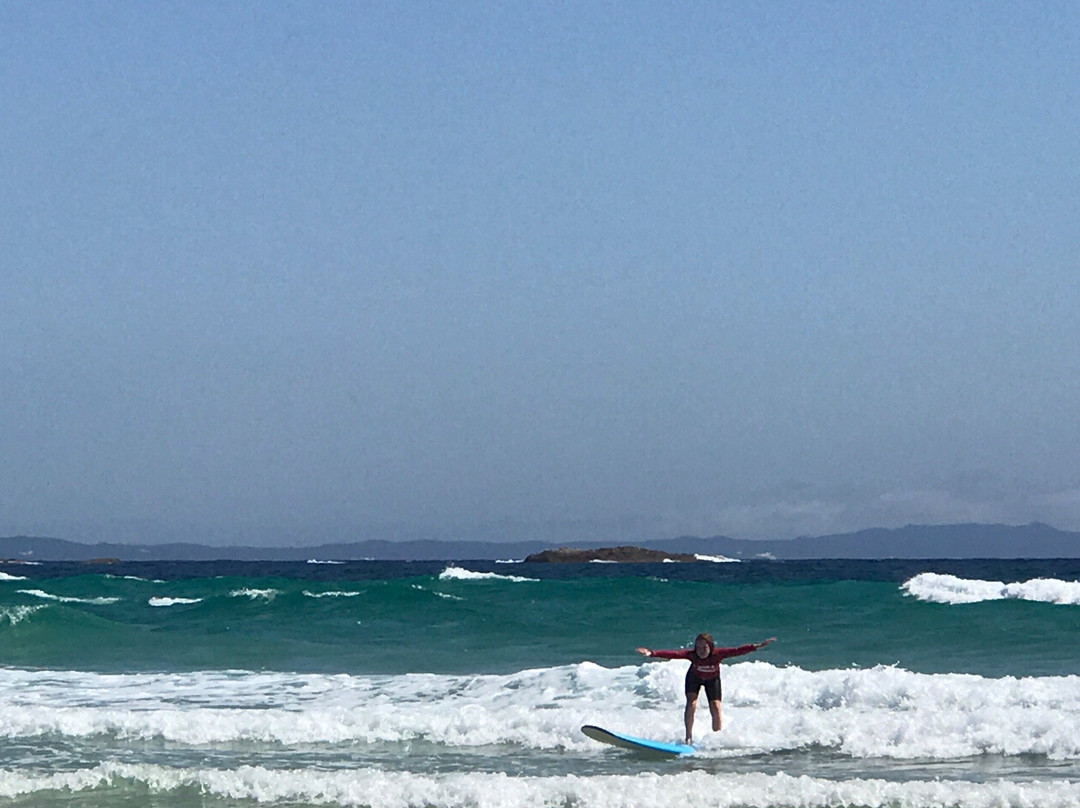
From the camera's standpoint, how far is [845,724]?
17172 millimetres

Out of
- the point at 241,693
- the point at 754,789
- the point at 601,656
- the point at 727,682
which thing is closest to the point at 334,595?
the point at 601,656

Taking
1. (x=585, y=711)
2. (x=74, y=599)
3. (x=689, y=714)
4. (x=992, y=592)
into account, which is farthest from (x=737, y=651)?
(x=74, y=599)

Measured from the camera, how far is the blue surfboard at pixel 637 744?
52.3 feet

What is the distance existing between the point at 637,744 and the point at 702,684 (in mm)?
1439

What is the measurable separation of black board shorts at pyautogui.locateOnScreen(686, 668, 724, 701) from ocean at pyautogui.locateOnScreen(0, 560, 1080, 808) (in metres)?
0.54

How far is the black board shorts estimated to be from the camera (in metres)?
16.8

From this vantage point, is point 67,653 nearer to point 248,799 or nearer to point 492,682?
point 492,682

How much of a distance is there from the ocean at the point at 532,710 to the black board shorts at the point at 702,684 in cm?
54

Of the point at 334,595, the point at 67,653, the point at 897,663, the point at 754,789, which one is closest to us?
the point at 754,789

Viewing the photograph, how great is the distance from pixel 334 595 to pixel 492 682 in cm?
2331

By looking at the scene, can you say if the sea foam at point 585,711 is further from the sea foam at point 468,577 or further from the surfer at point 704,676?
the sea foam at point 468,577

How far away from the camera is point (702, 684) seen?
671 inches

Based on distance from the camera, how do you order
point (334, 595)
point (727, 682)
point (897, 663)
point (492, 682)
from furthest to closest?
point (334, 595), point (897, 663), point (492, 682), point (727, 682)

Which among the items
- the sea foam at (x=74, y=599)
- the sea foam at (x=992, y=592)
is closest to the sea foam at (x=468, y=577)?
the sea foam at (x=74, y=599)
